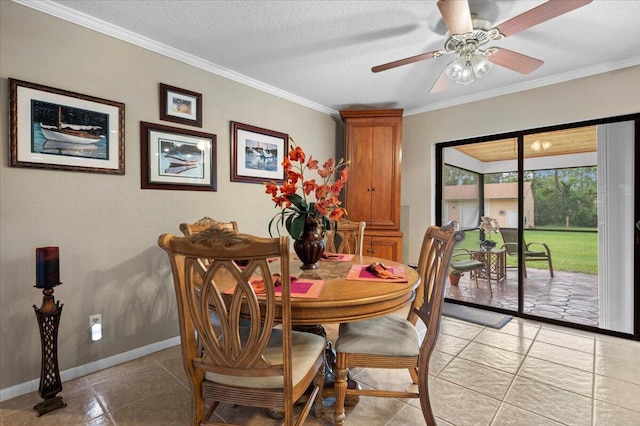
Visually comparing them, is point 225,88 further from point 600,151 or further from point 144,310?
point 600,151

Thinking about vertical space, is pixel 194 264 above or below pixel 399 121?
below

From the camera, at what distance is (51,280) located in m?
1.71

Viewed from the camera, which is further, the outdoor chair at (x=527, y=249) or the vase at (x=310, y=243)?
the outdoor chair at (x=527, y=249)

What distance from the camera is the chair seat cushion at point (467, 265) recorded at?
11.7 feet

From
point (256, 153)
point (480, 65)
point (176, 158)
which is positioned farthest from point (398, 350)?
point (256, 153)

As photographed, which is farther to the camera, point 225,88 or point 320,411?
point 225,88

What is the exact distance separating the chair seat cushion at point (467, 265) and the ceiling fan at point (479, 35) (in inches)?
87.9

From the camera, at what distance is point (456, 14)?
5.13 ft

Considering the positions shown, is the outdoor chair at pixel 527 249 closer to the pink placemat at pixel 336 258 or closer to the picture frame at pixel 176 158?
the pink placemat at pixel 336 258

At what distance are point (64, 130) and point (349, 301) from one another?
84.6 inches

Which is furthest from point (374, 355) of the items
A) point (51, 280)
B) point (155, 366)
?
point (51, 280)

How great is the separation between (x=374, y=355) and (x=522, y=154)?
290 centimetres

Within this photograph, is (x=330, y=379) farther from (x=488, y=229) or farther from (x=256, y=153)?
(x=488, y=229)

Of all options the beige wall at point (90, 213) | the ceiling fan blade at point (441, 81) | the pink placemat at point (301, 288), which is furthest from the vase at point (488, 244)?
the beige wall at point (90, 213)
